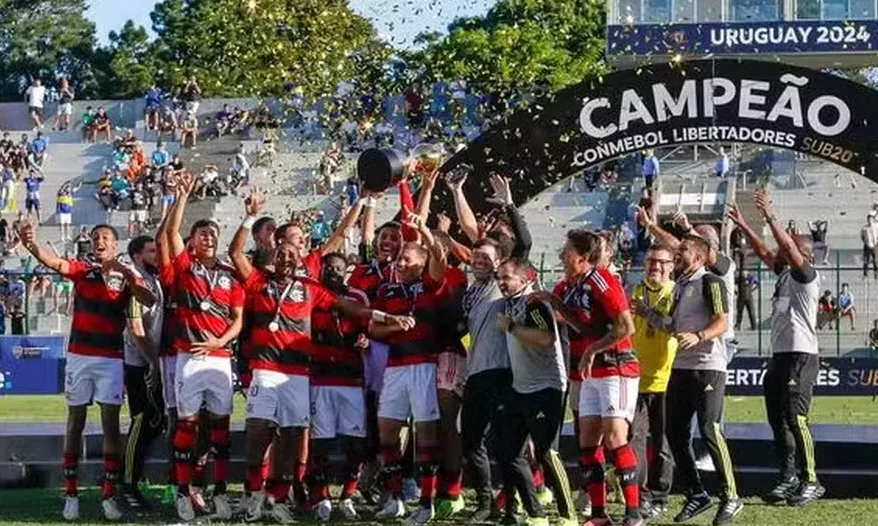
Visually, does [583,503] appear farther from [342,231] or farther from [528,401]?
[342,231]

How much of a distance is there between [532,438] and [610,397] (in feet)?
1.93

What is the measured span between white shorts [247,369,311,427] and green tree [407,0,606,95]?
13653 millimetres

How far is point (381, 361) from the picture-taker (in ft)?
44.5

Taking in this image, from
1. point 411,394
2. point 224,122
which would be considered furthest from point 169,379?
point 224,122

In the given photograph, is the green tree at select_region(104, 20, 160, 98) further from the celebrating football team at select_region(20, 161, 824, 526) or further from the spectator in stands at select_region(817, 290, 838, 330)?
the celebrating football team at select_region(20, 161, 824, 526)

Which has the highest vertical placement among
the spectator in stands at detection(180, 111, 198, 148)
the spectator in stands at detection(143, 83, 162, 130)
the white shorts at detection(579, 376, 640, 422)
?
the spectator in stands at detection(143, 83, 162, 130)

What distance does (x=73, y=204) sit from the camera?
4653 centimetres

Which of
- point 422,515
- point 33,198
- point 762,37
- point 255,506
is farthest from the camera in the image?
point 33,198

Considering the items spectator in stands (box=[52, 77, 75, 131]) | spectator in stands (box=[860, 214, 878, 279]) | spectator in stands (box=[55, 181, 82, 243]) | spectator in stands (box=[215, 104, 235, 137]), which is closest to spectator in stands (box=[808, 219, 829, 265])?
spectator in stands (box=[860, 214, 878, 279])

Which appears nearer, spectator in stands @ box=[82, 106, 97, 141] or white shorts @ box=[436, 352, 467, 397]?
white shorts @ box=[436, 352, 467, 397]

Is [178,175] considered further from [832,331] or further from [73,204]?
[73,204]

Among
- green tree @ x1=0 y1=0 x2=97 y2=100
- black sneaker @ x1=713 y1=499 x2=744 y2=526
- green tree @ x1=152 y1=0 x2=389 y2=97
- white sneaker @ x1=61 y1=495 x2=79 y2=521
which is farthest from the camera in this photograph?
green tree @ x1=0 y1=0 x2=97 y2=100

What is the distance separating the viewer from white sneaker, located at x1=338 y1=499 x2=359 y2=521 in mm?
12875

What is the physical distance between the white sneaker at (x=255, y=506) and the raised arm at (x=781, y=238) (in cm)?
400
